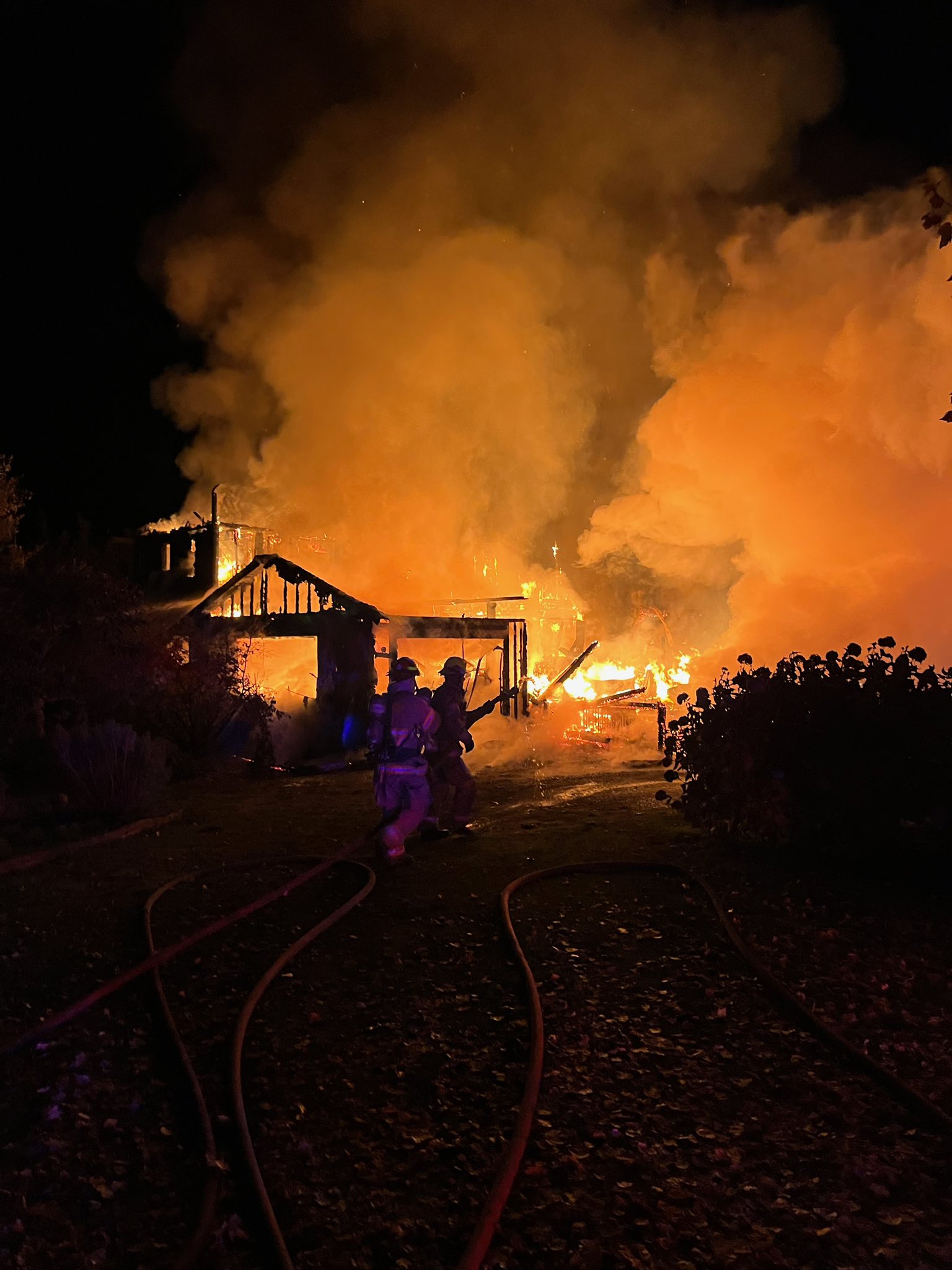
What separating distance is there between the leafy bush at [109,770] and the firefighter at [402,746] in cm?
385

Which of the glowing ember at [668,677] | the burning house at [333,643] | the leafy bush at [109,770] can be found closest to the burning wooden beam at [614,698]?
the burning house at [333,643]

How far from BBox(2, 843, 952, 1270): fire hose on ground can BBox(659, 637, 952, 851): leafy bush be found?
104 centimetres

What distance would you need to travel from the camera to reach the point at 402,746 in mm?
8016

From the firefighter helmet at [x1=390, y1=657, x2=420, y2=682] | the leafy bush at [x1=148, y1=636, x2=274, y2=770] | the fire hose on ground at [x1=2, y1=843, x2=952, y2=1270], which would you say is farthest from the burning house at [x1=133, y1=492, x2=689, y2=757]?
the fire hose on ground at [x1=2, y1=843, x2=952, y2=1270]

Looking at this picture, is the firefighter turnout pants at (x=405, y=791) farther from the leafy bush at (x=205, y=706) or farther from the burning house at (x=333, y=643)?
the leafy bush at (x=205, y=706)

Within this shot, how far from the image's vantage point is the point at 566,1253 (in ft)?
8.27

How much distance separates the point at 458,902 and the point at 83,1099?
3210 mm

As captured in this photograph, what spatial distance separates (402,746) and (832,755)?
4.14 metres

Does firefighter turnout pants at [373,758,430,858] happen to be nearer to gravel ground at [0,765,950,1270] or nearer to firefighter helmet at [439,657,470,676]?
firefighter helmet at [439,657,470,676]

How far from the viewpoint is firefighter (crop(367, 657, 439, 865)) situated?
7.92 metres

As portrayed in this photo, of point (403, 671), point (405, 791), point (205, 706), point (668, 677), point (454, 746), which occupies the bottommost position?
point (405, 791)

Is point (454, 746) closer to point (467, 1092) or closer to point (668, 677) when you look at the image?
point (467, 1092)

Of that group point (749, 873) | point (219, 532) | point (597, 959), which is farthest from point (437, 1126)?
point (219, 532)

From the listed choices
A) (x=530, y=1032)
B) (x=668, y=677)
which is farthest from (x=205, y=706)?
(x=668, y=677)
